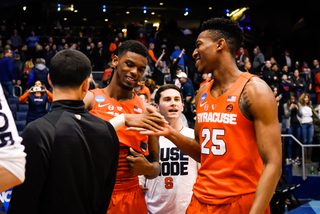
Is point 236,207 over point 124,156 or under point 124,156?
under

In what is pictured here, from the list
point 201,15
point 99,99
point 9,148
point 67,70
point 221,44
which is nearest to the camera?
point 9,148

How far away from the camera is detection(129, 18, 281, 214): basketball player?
201 cm

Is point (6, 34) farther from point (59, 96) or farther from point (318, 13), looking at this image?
point (318, 13)

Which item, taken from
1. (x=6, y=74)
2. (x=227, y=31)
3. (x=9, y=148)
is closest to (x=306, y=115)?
(x=227, y=31)

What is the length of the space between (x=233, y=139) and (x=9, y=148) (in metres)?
1.46

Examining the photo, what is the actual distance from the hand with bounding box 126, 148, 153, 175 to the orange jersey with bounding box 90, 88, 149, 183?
0.08 meters

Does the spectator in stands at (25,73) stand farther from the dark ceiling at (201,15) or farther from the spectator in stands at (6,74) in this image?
the dark ceiling at (201,15)

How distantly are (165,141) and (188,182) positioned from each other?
0.53m

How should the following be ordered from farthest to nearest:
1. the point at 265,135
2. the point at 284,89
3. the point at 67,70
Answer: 1. the point at 284,89
2. the point at 265,135
3. the point at 67,70

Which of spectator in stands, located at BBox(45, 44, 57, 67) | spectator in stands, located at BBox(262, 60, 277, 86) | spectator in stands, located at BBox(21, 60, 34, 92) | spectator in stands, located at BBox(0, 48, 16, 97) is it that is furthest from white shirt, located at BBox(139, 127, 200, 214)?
spectator in stands, located at BBox(45, 44, 57, 67)

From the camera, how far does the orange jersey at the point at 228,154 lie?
215cm

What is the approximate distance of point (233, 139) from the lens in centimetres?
218

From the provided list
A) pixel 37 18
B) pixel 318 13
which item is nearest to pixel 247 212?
pixel 318 13

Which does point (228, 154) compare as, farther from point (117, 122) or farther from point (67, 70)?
point (67, 70)
